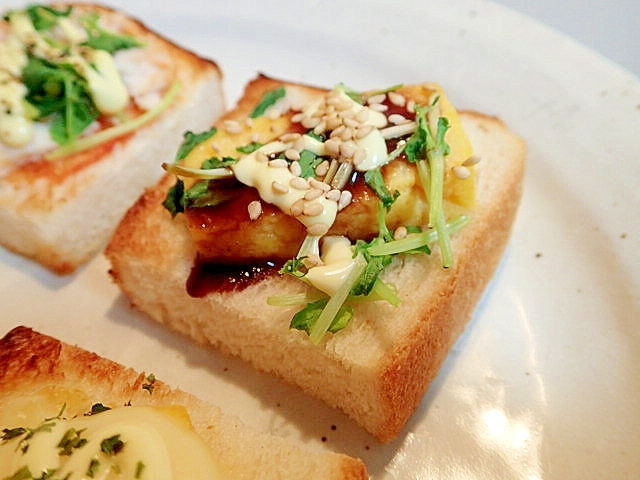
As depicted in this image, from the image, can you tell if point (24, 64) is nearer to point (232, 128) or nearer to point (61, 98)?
point (61, 98)

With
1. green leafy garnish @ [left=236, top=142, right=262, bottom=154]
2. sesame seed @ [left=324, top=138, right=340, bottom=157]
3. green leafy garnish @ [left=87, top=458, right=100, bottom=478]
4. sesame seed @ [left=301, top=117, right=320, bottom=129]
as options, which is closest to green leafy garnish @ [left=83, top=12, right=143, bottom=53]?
green leafy garnish @ [left=236, top=142, right=262, bottom=154]

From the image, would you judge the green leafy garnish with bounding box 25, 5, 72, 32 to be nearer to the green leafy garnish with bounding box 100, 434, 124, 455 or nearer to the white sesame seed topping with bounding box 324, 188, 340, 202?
the white sesame seed topping with bounding box 324, 188, 340, 202

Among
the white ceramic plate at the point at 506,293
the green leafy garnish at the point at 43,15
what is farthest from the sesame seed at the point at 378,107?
the green leafy garnish at the point at 43,15

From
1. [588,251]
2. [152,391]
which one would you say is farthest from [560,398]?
[152,391]

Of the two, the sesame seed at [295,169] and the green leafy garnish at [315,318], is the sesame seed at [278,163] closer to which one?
the sesame seed at [295,169]

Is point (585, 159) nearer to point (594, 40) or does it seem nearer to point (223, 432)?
point (594, 40)

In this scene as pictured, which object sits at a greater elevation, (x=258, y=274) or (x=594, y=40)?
(x=594, y=40)
